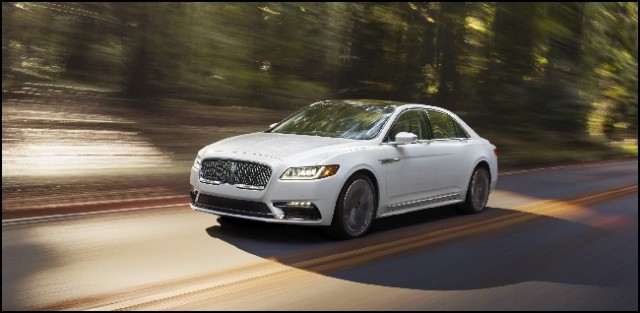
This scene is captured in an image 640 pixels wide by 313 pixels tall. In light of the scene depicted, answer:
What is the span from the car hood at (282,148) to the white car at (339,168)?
1 cm

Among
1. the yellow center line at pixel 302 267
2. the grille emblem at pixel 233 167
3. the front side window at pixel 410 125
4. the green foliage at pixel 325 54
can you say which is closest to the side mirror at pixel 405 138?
the front side window at pixel 410 125

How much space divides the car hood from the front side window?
0.71 m

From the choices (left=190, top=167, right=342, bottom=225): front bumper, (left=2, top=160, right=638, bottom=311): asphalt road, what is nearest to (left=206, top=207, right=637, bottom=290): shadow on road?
(left=2, top=160, right=638, bottom=311): asphalt road

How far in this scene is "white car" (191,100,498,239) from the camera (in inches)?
329

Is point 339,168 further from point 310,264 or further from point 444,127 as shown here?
point 444,127

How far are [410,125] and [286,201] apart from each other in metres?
2.52

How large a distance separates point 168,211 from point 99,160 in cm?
443

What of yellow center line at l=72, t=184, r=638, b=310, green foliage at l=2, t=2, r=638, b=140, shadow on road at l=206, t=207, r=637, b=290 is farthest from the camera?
green foliage at l=2, t=2, r=638, b=140

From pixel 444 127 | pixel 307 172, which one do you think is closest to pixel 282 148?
pixel 307 172

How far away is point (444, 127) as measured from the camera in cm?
1101

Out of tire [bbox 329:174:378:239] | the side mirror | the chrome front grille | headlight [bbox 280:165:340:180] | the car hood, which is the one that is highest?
the side mirror

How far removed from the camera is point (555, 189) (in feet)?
52.6

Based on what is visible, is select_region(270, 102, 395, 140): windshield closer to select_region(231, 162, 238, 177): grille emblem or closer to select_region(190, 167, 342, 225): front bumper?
select_region(190, 167, 342, 225): front bumper

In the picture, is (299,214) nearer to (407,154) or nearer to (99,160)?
(407,154)
